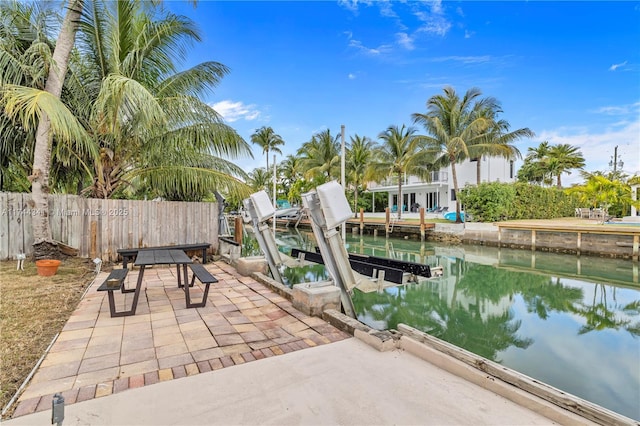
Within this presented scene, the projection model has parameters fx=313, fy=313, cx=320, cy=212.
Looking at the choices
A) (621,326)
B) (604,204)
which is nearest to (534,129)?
(604,204)

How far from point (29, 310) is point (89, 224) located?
12.4ft

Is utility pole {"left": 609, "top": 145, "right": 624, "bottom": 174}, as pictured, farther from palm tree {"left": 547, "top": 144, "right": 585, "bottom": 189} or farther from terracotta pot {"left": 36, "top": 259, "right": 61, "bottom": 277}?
terracotta pot {"left": 36, "top": 259, "right": 61, "bottom": 277}

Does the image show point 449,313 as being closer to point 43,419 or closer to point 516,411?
point 516,411

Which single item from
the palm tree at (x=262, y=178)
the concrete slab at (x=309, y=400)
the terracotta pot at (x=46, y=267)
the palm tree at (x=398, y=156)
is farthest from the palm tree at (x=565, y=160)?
the terracotta pot at (x=46, y=267)

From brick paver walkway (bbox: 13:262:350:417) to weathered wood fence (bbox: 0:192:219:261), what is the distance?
2854mm

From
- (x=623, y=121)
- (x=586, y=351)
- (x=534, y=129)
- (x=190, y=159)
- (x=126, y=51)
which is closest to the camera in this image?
(x=586, y=351)

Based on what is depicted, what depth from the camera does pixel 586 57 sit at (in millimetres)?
12953

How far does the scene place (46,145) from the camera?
6.35m

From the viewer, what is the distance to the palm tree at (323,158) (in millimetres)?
28016

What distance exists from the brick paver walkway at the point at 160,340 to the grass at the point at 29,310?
128 millimetres

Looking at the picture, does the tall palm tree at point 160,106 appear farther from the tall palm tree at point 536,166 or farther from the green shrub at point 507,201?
the tall palm tree at point 536,166

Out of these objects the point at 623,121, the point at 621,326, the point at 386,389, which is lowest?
the point at 621,326

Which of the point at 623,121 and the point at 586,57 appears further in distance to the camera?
the point at 623,121

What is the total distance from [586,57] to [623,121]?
979cm
